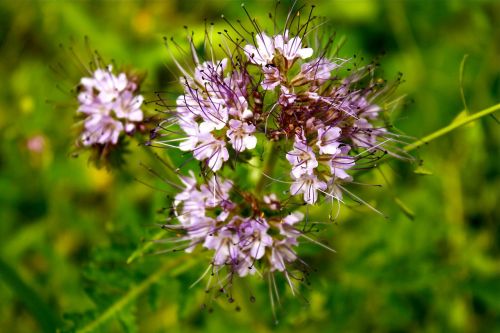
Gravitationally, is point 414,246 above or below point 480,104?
below

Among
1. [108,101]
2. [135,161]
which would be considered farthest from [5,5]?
[108,101]

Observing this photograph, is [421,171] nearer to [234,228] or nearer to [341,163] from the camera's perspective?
[341,163]

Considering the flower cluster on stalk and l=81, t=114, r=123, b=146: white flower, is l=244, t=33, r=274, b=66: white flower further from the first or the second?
l=81, t=114, r=123, b=146: white flower

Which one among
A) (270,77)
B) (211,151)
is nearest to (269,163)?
(211,151)

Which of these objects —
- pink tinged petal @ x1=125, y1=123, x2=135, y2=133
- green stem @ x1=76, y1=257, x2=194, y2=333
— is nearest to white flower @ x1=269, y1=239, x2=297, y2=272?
green stem @ x1=76, y1=257, x2=194, y2=333

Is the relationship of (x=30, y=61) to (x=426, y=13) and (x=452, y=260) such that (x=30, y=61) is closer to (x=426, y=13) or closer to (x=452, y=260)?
(x=426, y=13)

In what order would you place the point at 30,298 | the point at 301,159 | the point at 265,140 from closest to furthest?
1. the point at 301,159
2. the point at 265,140
3. the point at 30,298

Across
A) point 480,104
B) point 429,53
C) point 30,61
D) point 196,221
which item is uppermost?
point 30,61
